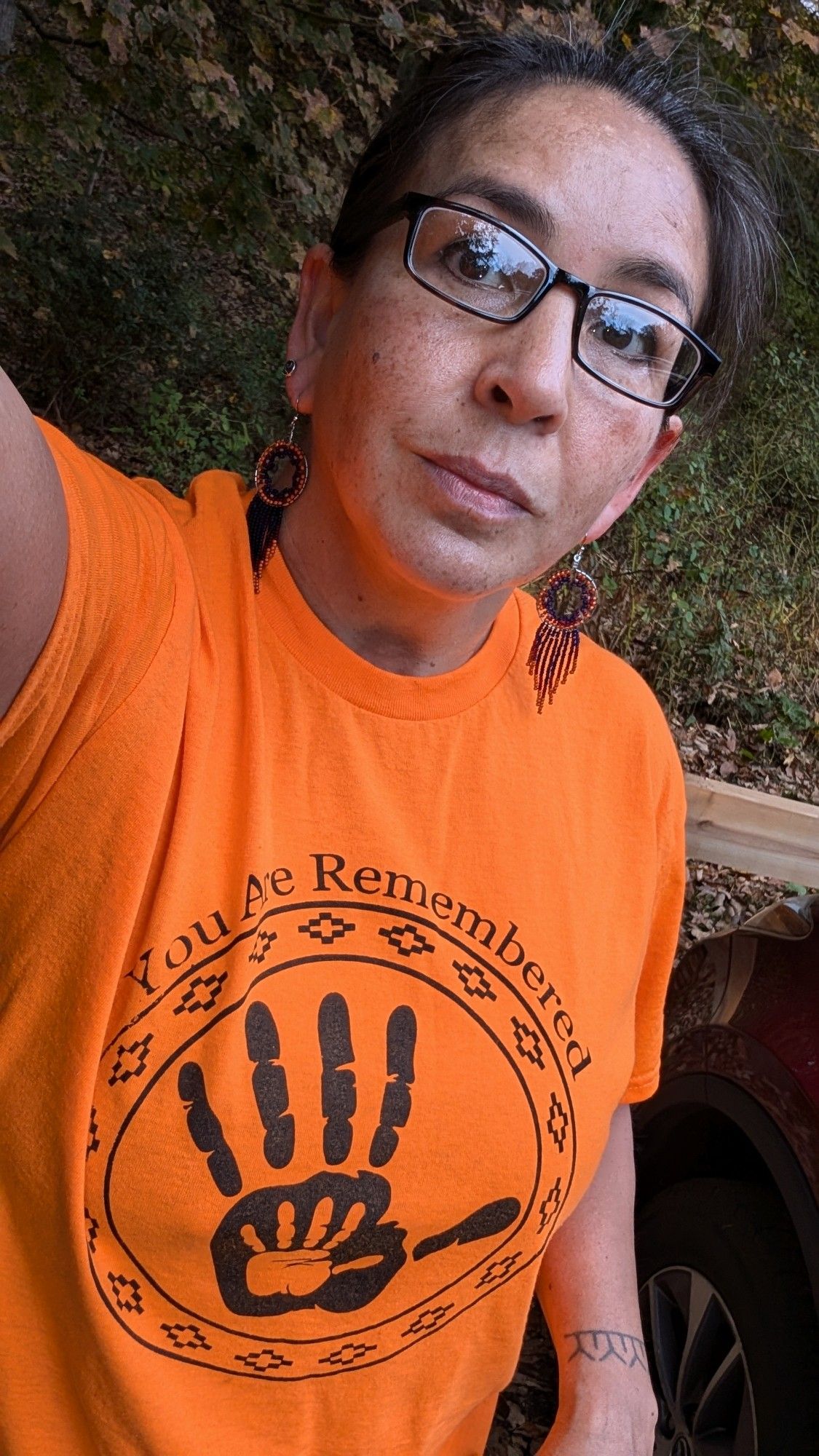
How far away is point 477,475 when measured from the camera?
129 centimetres

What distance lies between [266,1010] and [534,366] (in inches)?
33.1

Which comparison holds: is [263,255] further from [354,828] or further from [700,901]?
[354,828]

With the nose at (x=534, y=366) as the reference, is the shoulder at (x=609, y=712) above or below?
below

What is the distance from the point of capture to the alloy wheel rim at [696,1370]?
7.00ft

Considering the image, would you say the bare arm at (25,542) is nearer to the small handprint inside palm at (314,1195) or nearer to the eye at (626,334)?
the small handprint inside palm at (314,1195)

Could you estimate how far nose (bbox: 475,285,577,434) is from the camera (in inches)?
50.5

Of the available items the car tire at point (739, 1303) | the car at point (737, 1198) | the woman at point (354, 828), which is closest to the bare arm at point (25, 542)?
the woman at point (354, 828)

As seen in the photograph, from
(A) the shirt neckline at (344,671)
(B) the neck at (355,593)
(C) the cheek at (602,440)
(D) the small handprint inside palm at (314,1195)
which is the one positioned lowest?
(D) the small handprint inside palm at (314,1195)

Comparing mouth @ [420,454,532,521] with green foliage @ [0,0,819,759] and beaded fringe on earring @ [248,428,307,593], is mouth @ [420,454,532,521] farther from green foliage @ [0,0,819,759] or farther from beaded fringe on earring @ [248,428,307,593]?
green foliage @ [0,0,819,759]

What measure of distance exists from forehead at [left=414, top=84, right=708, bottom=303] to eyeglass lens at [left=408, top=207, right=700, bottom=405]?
5cm

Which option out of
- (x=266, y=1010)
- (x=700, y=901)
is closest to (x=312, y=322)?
(x=266, y=1010)

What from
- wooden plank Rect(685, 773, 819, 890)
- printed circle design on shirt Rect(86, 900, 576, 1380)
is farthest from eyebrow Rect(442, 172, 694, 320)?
wooden plank Rect(685, 773, 819, 890)

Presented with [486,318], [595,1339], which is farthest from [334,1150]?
[486,318]

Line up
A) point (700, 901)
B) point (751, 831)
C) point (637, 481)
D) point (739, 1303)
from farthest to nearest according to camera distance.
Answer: point (700, 901) → point (751, 831) → point (739, 1303) → point (637, 481)
